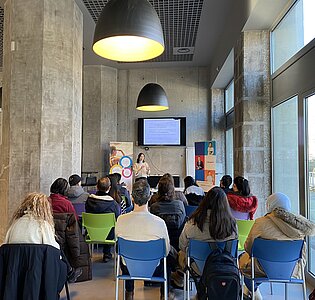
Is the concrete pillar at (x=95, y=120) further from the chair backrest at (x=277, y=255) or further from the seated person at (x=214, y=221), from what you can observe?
the chair backrest at (x=277, y=255)

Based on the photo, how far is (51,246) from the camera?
242 cm

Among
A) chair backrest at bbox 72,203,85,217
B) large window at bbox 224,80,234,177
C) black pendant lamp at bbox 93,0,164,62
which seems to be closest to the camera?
black pendant lamp at bbox 93,0,164,62

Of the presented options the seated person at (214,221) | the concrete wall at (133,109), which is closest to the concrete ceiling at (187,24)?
the concrete wall at (133,109)

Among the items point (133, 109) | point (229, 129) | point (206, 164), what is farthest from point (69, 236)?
point (133, 109)

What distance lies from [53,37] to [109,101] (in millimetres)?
4831

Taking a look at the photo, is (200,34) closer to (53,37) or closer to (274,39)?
(274,39)

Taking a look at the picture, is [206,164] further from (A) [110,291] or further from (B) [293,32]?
(A) [110,291]

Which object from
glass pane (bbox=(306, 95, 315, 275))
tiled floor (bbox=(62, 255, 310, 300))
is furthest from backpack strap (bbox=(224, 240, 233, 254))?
glass pane (bbox=(306, 95, 315, 275))

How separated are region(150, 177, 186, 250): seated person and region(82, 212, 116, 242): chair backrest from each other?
2.46 feet

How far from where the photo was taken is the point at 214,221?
2.84m

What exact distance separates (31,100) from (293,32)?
4.04 metres

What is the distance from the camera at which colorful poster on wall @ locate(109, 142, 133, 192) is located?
964cm

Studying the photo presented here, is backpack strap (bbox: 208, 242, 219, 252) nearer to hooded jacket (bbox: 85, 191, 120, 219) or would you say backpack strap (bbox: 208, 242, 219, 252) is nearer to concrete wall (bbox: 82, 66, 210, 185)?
hooded jacket (bbox: 85, 191, 120, 219)

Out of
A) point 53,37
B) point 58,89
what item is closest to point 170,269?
point 58,89
